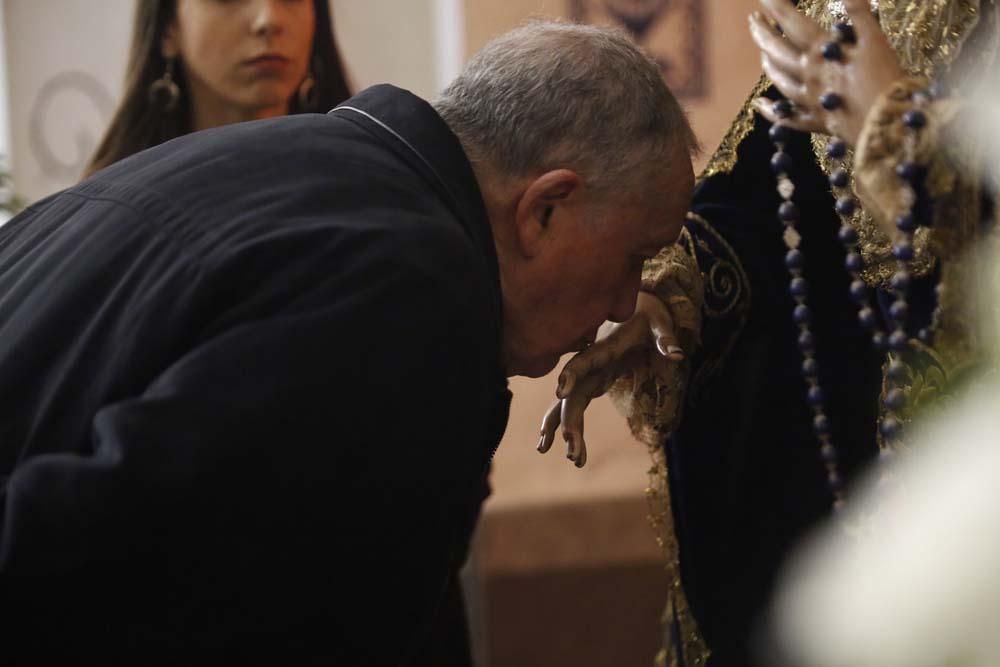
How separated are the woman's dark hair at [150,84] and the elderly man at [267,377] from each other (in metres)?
0.76

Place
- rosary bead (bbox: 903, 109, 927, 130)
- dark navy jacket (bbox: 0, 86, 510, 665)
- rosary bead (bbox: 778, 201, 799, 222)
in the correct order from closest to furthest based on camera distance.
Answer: dark navy jacket (bbox: 0, 86, 510, 665) < rosary bead (bbox: 903, 109, 927, 130) < rosary bead (bbox: 778, 201, 799, 222)

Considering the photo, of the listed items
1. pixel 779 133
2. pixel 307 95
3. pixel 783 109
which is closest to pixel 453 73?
pixel 307 95

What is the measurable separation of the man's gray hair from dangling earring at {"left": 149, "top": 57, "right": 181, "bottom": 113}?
81 cm

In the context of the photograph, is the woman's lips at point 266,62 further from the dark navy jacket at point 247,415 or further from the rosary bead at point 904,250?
the rosary bead at point 904,250

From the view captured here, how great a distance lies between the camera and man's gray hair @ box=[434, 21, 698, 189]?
125cm

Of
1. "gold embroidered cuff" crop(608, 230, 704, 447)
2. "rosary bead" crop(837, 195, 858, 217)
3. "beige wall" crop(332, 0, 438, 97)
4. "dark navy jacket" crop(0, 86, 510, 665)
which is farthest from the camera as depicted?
"beige wall" crop(332, 0, 438, 97)

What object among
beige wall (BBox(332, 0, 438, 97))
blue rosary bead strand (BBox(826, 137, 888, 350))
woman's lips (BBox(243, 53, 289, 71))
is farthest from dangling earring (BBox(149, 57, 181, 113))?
beige wall (BBox(332, 0, 438, 97))

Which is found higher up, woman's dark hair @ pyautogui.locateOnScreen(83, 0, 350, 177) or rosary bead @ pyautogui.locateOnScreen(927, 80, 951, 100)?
rosary bead @ pyautogui.locateOnScreen(927, 80, 951, 100)

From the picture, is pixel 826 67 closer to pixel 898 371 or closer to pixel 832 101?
pixel 832 101

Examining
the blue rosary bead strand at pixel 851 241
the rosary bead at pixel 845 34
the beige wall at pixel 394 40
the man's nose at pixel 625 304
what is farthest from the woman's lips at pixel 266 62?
the beige wall at pixel 394 40

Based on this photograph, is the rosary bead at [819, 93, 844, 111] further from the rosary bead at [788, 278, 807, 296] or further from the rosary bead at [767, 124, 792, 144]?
the rosary bead at [788, 278, 807, 296]

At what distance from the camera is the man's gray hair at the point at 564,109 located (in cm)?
125

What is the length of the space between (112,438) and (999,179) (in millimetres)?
685

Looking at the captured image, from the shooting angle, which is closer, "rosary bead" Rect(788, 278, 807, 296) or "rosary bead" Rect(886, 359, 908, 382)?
"rosary bead" Rect(886, 359, 908, 382)
